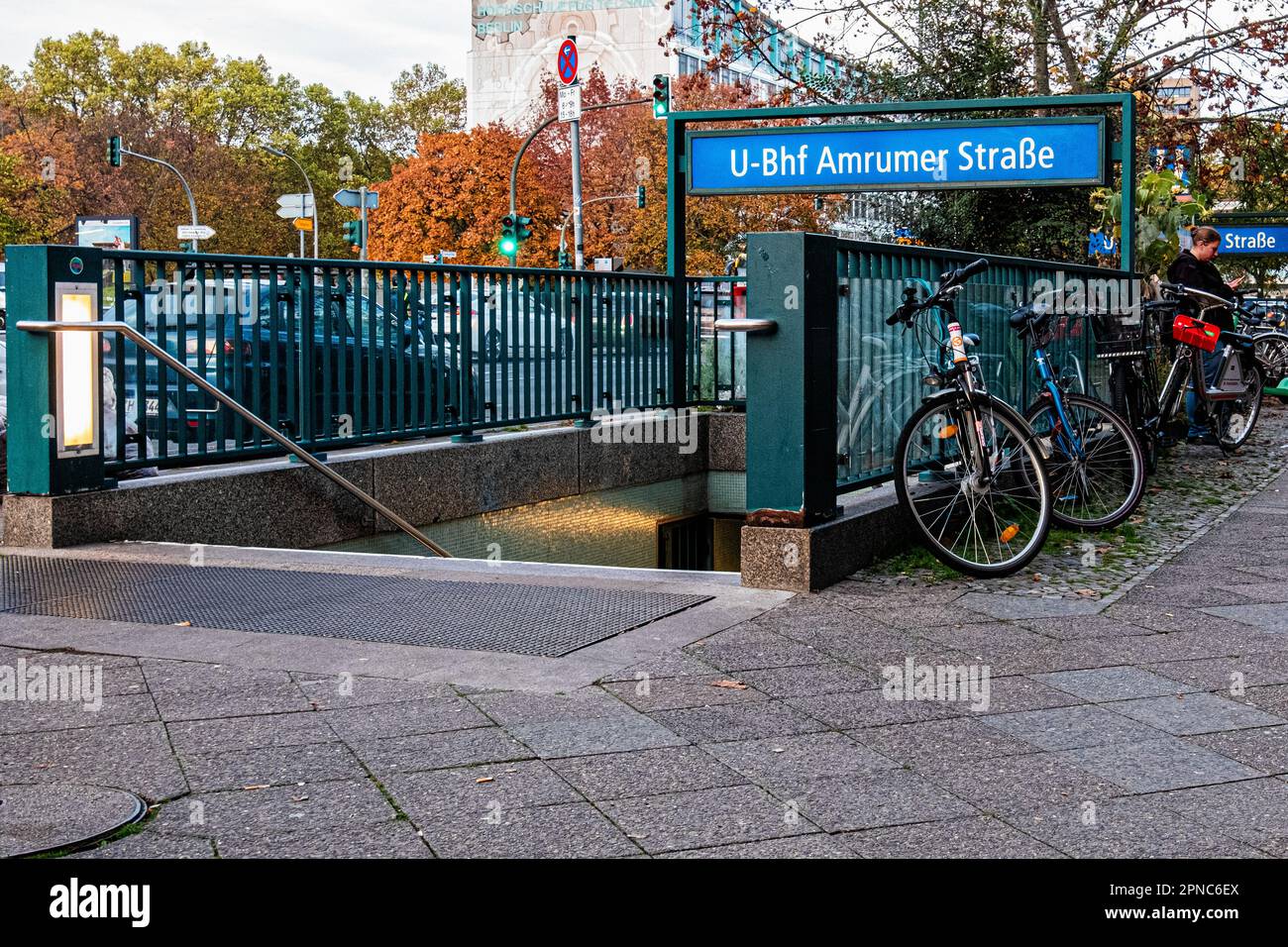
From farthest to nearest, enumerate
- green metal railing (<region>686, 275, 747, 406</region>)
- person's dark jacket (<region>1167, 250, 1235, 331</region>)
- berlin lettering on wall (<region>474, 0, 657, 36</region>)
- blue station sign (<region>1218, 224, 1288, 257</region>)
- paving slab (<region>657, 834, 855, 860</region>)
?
berlin lettering on wall (<region>474, 0, 657, 36</region>) → blue station sign (<region>1218, 224, 1288, 257</region>) → person's dark jacket (<region>1167, 250, 1235, 331</region>) → green metal railing (<region>686, 275, 747, 406</region>) → paving slab (<region>657, 834, 855, 860</region>)

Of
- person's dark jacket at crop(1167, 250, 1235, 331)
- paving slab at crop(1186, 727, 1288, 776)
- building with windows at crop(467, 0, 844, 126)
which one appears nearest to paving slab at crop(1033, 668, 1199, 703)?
paving slab at crop(1186, 727, 1288, 776)

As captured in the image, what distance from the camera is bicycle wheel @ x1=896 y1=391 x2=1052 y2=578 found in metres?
7.33

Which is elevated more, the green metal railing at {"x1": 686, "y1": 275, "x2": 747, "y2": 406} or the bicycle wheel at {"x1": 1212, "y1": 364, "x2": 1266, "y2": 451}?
the green metal railing at {"x1": 686, "y1": 275, "x2": 747, "y2": 406}

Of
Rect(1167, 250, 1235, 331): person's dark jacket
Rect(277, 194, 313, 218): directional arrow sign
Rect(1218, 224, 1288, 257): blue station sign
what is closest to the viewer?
Rect(1167, 250, 1235, 331): person's dark jacket

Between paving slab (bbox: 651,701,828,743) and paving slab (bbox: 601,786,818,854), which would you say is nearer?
paving slab (bbox: 601,786,818,854)

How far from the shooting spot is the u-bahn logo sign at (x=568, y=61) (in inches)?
1319

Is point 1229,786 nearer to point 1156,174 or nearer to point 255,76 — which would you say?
point 1156,174

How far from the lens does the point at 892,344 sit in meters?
8.09

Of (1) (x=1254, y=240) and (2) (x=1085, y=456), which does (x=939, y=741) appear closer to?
(2) (x=1085, y=456)

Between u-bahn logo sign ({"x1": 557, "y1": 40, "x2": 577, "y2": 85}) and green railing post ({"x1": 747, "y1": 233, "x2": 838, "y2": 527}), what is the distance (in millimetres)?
27572

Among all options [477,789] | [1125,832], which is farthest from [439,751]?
[1125,832]

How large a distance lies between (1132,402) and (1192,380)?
2.08m

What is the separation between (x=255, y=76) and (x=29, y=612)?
84886mm

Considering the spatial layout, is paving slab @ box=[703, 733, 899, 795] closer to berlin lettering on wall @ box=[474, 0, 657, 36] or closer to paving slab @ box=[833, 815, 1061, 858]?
paving slab @ box=[833, 815, 1061, 858]
